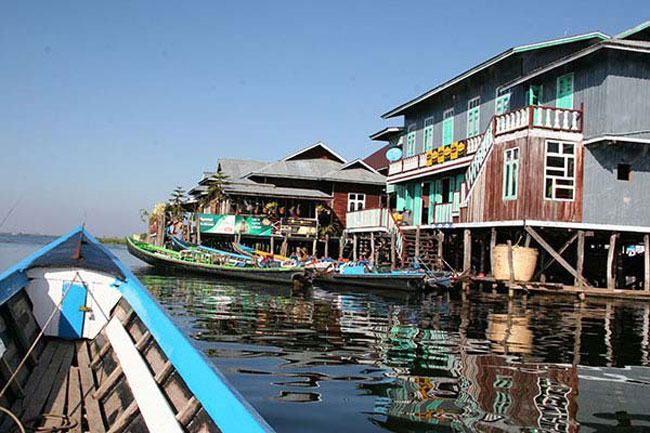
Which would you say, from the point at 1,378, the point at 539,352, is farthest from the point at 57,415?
the point at 539,352

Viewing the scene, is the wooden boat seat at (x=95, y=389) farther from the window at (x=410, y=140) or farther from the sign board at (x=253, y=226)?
the window at (x=410, y=140)

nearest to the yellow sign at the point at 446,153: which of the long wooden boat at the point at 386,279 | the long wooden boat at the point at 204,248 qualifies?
the long wooden boat at the point at 386,279

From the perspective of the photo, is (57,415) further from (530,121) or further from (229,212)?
(229,212)

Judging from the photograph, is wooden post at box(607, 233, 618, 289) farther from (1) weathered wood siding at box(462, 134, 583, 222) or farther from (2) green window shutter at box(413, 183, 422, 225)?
Result: (2) green window shutter at box(413, 183, 422, 225)

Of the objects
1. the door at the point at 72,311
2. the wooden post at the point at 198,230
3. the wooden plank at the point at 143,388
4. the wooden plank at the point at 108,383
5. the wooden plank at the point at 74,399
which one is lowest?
the wooden plank at the point at 74,399

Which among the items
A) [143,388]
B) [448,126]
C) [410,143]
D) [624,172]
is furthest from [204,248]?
[143,388]

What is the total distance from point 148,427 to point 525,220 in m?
17.8

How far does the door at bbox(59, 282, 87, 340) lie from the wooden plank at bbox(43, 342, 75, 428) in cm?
27

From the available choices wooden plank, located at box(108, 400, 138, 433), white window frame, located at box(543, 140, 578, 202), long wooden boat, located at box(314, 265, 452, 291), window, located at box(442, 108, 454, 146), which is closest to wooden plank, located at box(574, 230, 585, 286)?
white window frame, located at box(543, 140, 578, 202)

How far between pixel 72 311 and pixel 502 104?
846 inches

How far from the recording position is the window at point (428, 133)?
30.3 meters

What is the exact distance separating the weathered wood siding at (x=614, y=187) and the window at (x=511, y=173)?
7.51 feet

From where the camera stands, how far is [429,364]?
27.2 ft

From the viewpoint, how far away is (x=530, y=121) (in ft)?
64.0
